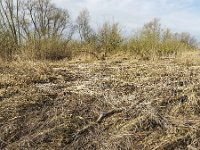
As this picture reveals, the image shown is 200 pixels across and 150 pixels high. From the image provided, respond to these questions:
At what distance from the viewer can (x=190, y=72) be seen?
6.61 meters

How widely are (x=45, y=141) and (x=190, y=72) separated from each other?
9.63 ft

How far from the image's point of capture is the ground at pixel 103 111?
468 cm

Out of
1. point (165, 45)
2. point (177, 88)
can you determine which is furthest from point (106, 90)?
point (165, 45)

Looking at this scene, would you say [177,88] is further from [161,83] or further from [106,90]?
[106,90]

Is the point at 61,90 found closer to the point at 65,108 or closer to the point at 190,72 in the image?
the point at 65,108

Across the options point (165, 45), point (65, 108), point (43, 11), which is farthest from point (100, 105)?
point (43, 11)

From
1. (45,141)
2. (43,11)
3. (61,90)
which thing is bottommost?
(45,141)

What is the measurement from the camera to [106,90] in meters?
5.96

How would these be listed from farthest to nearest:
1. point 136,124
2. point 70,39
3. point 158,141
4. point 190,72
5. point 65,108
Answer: point 70,39 → point 190,72 → point 65,108 → point 136,124 → point 158,141

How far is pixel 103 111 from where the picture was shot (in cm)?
532

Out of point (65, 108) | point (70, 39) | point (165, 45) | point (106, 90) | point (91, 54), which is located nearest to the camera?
point (65, 108)

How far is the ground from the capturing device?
184 inches

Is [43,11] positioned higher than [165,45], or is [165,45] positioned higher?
[43,11]

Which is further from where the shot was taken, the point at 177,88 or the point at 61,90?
the point at 61,90
